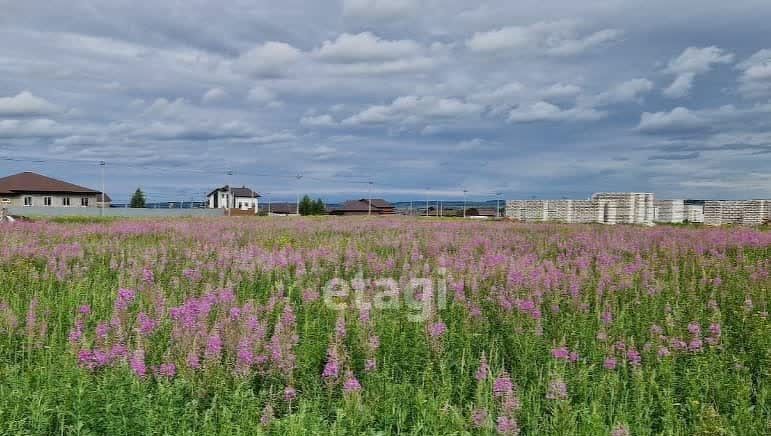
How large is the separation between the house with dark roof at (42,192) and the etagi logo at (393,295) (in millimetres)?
76033

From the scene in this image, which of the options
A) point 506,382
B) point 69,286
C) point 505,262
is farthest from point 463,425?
point 69,286

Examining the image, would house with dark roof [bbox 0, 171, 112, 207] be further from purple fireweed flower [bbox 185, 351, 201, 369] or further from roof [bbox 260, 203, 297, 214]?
purple fireweed flower [bbox 185, 351, 201, 369]

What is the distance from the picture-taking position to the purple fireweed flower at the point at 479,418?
354cm

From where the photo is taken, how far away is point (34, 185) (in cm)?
7638

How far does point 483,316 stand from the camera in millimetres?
6086

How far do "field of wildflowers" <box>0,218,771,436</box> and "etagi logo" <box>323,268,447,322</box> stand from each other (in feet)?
0.11

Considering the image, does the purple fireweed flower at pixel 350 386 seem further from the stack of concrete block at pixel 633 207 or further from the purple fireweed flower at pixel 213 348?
the stack of concrete block at pixel 633 207

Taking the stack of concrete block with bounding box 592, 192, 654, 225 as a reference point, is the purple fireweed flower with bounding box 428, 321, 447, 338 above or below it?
below

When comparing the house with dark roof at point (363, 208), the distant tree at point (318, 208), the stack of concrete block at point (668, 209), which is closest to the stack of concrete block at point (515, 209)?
the stack of concrete block at point (668, 209)

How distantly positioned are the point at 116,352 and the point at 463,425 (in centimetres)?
287

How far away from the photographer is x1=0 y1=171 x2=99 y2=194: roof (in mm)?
74875

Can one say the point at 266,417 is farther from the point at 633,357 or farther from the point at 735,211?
the point at 735,211

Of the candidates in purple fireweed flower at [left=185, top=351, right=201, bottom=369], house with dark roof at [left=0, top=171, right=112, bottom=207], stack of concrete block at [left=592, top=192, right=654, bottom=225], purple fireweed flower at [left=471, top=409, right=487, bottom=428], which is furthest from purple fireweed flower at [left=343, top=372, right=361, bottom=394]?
house with dark roof at [left=0, top=171, right=112, bottom=207]

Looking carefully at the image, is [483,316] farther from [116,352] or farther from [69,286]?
[69,286]
